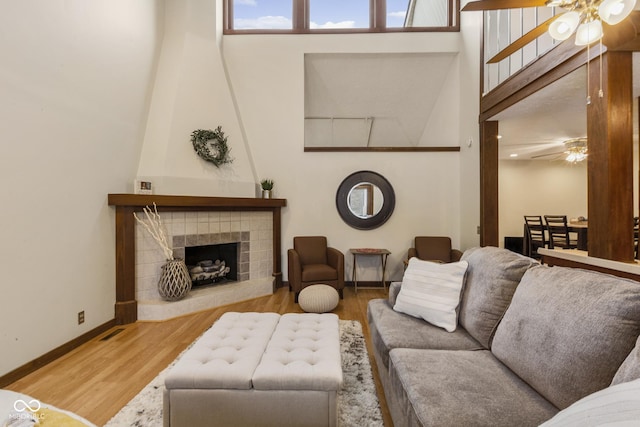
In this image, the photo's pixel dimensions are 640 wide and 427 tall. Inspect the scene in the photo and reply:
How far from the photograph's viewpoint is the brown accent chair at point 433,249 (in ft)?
13.8

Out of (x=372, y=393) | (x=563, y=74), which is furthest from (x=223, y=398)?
(x=563, y=74)

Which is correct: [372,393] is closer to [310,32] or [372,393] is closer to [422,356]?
[422,356]

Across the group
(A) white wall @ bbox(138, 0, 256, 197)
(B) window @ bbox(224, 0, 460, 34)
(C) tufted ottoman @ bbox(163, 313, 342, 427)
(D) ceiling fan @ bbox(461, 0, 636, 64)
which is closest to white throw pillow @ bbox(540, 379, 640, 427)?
(C) tufted ottoman @ bbox(163, 313, 342, 427)

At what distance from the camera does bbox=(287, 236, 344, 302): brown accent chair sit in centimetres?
371

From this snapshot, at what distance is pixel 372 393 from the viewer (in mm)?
1893

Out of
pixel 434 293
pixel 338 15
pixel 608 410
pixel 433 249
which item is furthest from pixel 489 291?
pixel 338 15

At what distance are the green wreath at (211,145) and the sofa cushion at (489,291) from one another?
3.15 metres

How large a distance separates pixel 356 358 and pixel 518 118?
341cm

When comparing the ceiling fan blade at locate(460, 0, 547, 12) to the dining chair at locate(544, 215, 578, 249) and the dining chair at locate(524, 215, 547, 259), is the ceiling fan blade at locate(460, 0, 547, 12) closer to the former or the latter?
the dining chair at locate(544, 215, 578, 249)

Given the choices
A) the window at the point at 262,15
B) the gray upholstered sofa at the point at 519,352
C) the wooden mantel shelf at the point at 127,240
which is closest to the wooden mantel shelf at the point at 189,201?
the wooden mantel shelf at the point at 127,240

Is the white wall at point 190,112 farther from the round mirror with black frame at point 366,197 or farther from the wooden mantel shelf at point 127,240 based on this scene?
the round mirror with black frame at point 366,197

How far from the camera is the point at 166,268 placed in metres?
3.30

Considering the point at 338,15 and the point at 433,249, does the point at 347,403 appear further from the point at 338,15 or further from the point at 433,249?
the point at 338,15

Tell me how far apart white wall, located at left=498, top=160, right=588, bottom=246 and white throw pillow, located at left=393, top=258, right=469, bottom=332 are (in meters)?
5.97
